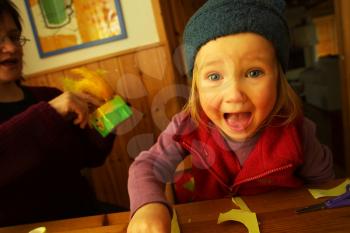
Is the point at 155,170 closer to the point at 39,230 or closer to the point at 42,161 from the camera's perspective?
the point at 39,230

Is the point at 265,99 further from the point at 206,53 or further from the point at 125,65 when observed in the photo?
the point at 125,65

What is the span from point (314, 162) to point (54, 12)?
1501mm

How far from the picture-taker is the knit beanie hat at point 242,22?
508mm

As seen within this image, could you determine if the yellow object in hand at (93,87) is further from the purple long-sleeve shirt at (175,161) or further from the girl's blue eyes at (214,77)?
the girl's blue eyes at (214,77)

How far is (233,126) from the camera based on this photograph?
1.85 ft

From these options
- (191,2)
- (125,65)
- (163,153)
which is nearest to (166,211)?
(163,153)

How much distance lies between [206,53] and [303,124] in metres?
0.30

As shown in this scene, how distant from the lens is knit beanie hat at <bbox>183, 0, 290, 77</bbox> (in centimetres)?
51

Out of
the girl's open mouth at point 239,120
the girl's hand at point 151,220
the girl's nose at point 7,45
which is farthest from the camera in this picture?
the girl's nose at point 7,45

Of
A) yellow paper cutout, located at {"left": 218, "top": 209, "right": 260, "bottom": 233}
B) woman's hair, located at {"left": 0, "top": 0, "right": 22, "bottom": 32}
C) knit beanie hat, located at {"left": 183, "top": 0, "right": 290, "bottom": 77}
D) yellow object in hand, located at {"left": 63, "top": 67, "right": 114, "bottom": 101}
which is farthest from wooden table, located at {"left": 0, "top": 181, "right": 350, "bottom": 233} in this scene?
woman's hair, located at {"left": 0, "top": 0, "right": 22, "bottom": 32}

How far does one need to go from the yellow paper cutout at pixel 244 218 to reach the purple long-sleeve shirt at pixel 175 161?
140 mm

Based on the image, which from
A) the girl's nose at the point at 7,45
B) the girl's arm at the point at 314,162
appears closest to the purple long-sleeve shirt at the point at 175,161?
the girl's arm at the point at 314,162

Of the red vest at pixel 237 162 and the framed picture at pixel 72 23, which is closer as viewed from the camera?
the red vest at pixel 237 162

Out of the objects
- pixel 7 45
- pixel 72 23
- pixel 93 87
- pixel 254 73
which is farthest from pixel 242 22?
pixel 72 23
